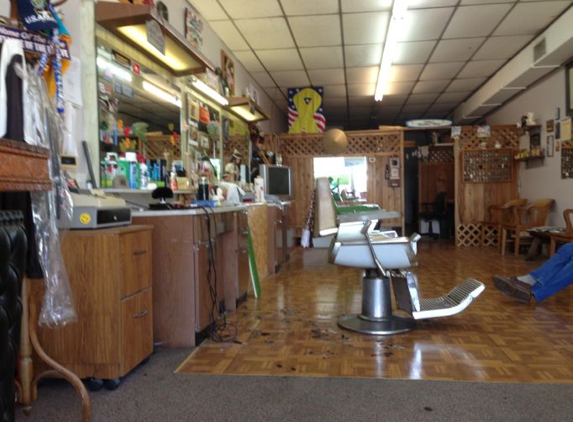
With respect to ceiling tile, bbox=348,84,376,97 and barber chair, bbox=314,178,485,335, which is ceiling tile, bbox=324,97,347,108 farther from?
barber chair, bbox=314,178,485,335

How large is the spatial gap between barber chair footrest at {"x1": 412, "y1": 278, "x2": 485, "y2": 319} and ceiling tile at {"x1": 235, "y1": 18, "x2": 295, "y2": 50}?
362 cm

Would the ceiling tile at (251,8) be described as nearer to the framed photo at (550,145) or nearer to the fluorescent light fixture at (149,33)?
the fluorescent light fixture at (149,33)

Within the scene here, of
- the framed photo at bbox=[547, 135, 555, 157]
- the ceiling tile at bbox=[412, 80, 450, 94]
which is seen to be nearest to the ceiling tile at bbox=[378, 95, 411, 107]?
the ceiling tile at bbox=[412, 80, 450, 94]

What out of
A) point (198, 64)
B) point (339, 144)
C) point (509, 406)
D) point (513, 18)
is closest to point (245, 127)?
point (339, 144)

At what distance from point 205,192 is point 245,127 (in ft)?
9.60

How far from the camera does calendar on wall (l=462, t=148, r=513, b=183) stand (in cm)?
808

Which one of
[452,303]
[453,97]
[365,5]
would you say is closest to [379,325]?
[452,303]

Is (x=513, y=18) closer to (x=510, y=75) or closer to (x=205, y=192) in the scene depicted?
(x=510, y=75)

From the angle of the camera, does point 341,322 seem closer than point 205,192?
Yes

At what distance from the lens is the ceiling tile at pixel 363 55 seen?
6.29 meters

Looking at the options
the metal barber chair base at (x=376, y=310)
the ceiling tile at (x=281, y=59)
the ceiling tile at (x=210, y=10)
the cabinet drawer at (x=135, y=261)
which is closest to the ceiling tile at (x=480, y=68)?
the ceiling tile at (x=281, y=59)

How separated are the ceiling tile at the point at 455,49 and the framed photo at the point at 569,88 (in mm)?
1120

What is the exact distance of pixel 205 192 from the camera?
3.83m

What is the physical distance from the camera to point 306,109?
8.59 m
